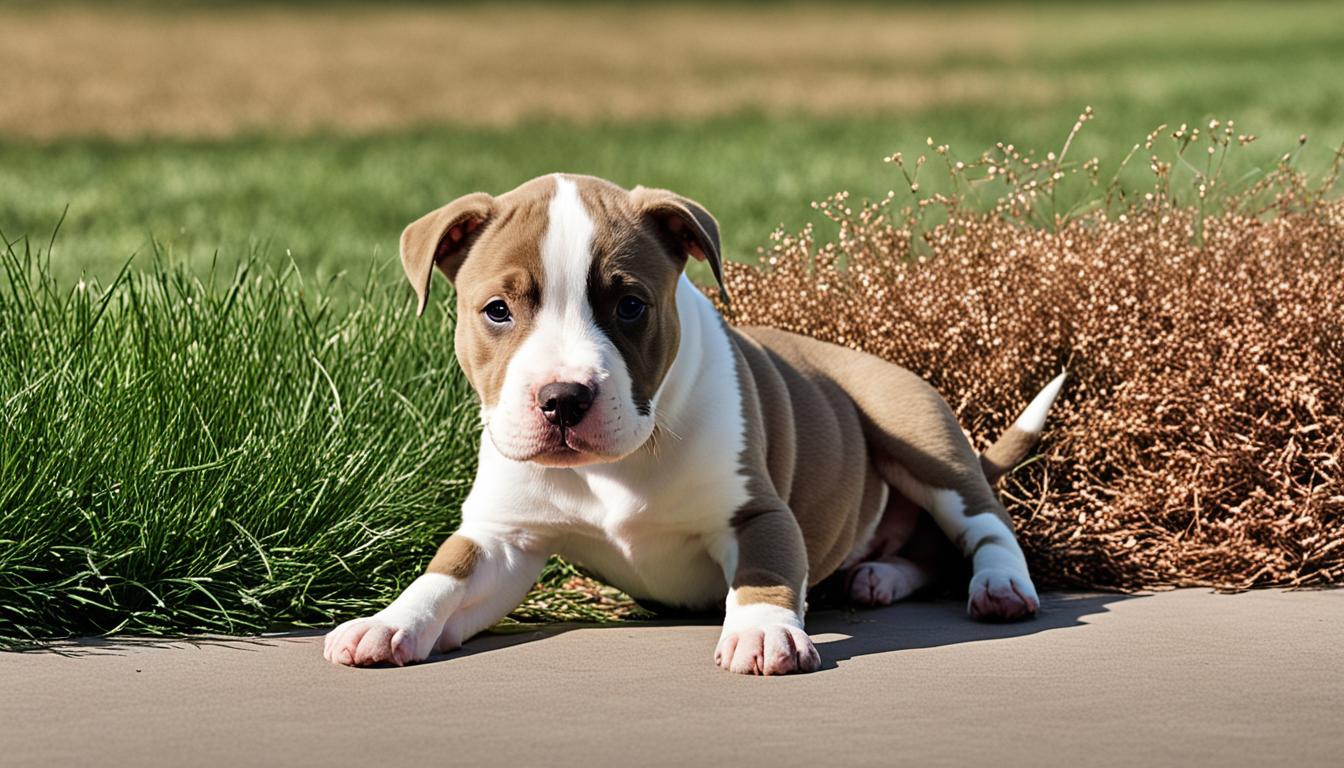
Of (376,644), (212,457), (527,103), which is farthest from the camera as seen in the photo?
(527,103)

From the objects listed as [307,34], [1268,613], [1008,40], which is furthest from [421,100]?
[1268,613]

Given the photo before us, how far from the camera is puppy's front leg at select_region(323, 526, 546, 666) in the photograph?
4316 mm

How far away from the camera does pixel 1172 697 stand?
3857 millimetres

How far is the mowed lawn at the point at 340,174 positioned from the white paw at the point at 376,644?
485 millimetres

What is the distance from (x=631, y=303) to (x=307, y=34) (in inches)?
1114

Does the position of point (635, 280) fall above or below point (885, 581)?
above

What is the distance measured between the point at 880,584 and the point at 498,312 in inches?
63.6

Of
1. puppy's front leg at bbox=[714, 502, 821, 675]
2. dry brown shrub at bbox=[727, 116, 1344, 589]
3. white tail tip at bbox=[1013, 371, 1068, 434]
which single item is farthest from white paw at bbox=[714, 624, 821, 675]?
white tail tip at bbox=[1013, 371, 1068, 434]

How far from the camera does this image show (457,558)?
4.67 meters

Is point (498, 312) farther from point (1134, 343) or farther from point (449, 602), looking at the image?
point (1134, 343)

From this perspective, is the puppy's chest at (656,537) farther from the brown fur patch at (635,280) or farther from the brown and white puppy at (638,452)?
the brown fur patch at (635,280)

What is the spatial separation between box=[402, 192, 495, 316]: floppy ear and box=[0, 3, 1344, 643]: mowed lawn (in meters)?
0.90

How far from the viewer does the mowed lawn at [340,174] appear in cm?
495

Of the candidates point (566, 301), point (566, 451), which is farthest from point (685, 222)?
point (566, 451)
